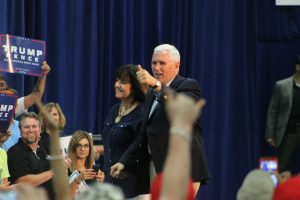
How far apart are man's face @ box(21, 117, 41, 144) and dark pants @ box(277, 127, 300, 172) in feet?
11.6

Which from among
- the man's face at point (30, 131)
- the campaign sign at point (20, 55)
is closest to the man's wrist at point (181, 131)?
the man's face at point (30, 131)

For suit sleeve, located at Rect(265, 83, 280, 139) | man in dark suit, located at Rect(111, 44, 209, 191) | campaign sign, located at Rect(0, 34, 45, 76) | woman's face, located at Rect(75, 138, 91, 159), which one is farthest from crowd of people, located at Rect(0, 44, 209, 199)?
suit sleeve, located at Rect(265, 83, 280, 139)

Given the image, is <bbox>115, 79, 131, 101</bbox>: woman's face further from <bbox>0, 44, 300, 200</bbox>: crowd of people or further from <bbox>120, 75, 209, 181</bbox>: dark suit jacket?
<bbox>120, 75, 209, 181</bbox>: dark suit jacket

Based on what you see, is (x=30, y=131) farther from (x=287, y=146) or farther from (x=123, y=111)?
(x=287, y=146)

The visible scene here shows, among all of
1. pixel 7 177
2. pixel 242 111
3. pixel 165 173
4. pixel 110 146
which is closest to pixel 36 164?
pixel 7 177

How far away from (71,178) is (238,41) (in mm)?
3954

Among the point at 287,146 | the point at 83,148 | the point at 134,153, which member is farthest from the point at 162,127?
the point at 287,146

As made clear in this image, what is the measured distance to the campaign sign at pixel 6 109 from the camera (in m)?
4.92

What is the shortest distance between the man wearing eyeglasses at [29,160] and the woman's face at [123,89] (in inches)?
29.8

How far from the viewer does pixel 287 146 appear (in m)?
7.88

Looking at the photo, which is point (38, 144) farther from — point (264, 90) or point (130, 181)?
point (264, 90)

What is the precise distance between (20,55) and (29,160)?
33.2 inches

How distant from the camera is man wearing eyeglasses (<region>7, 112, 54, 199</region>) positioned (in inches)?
196

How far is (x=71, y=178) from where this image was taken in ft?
17.0
